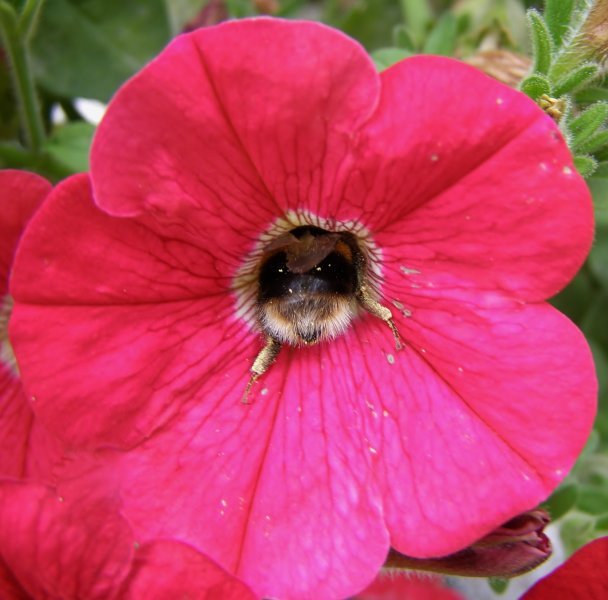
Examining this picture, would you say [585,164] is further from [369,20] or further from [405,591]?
[405,591]

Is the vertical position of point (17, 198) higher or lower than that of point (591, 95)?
lower

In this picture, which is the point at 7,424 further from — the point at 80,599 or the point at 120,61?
the point at 120,61

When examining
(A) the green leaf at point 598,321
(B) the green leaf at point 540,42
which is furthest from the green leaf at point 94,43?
(A) the green leaf at point 598,321

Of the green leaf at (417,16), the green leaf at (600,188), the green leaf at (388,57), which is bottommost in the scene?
the green leaf at (417,16)

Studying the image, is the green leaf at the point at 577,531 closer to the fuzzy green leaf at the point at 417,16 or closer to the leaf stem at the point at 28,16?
the fuzzy green leaf at the point at 417,16

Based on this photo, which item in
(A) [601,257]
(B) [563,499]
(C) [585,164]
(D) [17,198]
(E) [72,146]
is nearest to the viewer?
(C) [585,164]

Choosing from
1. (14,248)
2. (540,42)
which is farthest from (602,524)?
(14,248)

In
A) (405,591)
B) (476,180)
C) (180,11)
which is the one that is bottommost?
(405,591)
